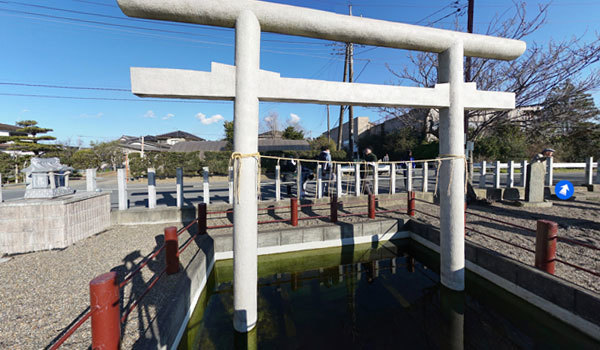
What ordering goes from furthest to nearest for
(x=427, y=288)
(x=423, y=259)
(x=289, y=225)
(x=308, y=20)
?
(x=289, y=225)
(x=423, y=259)
(x=427, y=288)
(x=308, y=20)

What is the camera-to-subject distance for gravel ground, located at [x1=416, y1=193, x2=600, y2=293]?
3903mm

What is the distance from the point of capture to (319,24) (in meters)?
2.97

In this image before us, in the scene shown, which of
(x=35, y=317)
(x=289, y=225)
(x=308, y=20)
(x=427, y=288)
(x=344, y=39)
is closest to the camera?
(x=35, y=317)

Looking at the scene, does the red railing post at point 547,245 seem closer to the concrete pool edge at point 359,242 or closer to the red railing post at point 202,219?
the concrete pool edge at point 359,242

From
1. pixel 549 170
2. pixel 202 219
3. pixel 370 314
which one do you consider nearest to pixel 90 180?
pixel 202 219

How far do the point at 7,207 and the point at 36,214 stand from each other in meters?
0.47

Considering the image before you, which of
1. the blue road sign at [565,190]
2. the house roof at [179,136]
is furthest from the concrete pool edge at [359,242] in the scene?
the house roof at [179,136]

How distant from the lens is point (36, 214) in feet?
14.9

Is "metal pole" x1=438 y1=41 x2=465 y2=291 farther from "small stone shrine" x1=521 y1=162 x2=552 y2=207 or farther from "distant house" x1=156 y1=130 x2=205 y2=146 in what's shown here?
"distant house" x1=156 y1=130 x2=205 y2=146

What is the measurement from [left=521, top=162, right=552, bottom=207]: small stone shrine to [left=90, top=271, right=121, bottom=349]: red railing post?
1006cm

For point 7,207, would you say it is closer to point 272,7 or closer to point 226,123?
point 272,7

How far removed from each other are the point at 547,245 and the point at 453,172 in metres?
1.49

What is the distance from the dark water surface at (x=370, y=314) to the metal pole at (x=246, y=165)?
1.46 feet

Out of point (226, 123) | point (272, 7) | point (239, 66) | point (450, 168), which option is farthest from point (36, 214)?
point (226, 123)
